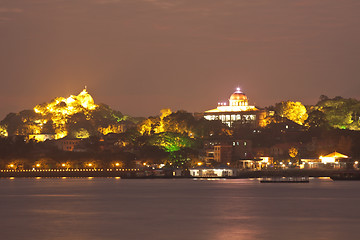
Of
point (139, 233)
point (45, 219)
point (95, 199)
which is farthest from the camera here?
point (95, 199)

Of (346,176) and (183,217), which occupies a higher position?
(346,176)

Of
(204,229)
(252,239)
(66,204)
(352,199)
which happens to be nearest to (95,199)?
(66,204)

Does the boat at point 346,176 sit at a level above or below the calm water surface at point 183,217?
above

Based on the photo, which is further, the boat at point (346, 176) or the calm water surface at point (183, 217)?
the boat at point (346, 176)

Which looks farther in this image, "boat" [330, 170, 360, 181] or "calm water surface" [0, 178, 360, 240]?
"boat" [330, 170, 360, 181]

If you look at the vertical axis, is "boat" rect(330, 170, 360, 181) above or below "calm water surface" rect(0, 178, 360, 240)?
above

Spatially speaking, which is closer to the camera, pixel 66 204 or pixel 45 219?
pixel 45 219

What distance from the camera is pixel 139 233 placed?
210 feet

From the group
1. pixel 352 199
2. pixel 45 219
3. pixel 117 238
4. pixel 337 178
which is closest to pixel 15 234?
pixel 117 238

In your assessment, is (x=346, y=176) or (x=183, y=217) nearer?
(x=183, y=217)

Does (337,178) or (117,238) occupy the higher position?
(337,178)

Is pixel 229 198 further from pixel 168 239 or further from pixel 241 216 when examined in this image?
pixel 168 239

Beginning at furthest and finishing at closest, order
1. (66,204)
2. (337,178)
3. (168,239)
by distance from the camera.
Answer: (337,178) < (66,204) < (168,239)

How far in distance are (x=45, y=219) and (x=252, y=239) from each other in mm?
22478
